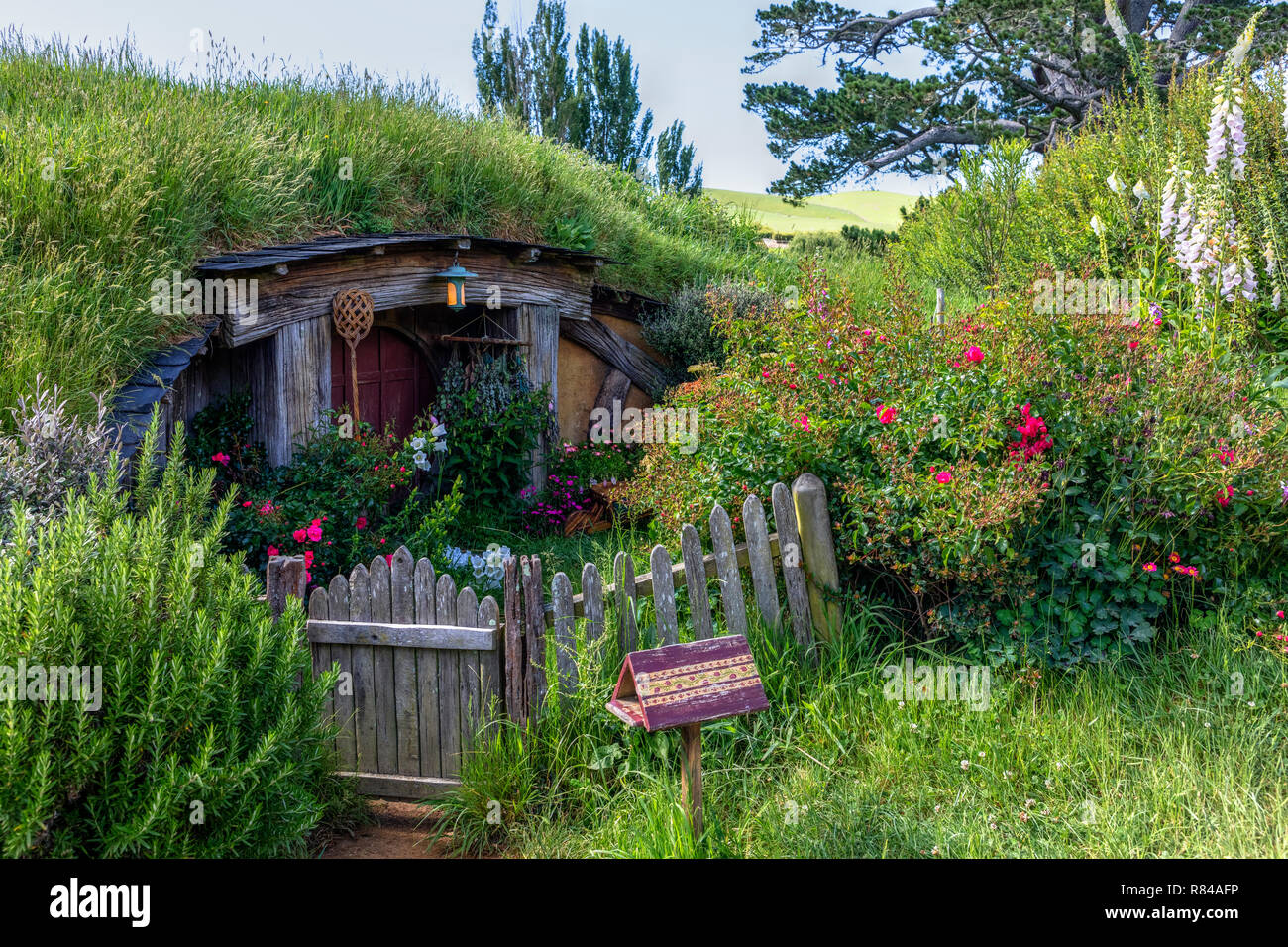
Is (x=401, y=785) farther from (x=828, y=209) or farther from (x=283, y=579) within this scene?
(x=828, y=209)

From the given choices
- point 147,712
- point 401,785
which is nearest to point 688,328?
point 401,785

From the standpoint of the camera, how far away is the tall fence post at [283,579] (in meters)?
4.50

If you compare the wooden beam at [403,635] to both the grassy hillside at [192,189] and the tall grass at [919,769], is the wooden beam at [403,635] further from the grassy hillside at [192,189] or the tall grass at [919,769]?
the grassy hillside at [192,189]

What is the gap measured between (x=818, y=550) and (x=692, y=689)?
1806 mm

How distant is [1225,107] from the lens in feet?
19.2

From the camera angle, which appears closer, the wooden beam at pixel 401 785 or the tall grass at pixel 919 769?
the tall grass at pixel 919 769

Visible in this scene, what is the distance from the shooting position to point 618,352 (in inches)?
430

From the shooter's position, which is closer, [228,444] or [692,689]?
[692,689]

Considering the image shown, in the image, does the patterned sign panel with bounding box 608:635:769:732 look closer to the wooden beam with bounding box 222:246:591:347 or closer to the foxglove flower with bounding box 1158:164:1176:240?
the foxglove flower with bounding box 1158:164:1176:240

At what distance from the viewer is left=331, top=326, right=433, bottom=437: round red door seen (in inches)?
341

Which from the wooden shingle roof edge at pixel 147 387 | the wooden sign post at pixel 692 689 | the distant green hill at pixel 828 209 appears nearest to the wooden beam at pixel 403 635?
the wooden sign post at pixel 692 689

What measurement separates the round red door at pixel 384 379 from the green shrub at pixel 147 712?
5174 mm

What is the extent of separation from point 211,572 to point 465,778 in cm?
149

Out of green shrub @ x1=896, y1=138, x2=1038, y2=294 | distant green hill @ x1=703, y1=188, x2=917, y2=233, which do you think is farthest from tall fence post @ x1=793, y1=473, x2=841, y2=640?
distant green hill @ x1=703, y1=188, x2=917, y2=233
